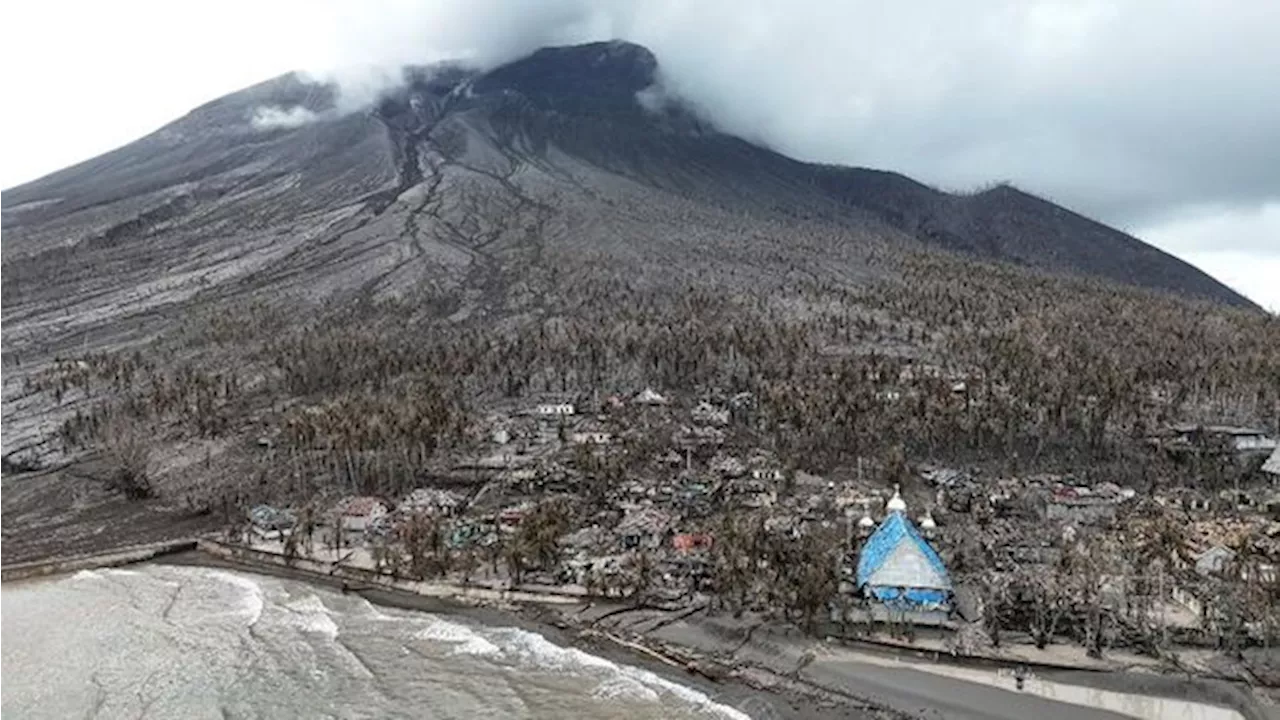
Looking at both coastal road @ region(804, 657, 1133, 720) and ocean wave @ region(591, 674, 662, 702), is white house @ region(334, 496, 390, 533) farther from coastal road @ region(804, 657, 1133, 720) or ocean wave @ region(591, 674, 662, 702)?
coastal road @ region(804, 657, 1133, 720)

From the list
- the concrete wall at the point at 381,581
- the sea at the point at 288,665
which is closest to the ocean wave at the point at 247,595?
the sea at the point at 288,665

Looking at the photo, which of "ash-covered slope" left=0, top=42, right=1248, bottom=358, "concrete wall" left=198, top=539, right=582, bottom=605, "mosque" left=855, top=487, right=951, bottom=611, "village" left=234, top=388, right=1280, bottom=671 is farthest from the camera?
"ash-covered slope" left=0, top=42, right=1248, bottom=358

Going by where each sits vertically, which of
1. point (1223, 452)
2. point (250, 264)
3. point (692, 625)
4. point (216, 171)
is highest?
point (216, 171)

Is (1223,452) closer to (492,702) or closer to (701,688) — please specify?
(701,688)

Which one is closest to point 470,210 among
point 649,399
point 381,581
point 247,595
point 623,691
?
point 649,399

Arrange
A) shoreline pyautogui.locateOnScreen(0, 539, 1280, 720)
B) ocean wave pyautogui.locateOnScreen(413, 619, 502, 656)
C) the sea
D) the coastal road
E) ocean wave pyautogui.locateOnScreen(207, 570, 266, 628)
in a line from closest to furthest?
the coastal road
the sea
shoreline pyautogui.locateOnScreen(0, 539, 1280, 720)
ocean wave pyautogui.locateOnScreen(413, 619, 502, 656)
ocean wave pyautogui.locateOnScreen(207, 570, 266, 628)

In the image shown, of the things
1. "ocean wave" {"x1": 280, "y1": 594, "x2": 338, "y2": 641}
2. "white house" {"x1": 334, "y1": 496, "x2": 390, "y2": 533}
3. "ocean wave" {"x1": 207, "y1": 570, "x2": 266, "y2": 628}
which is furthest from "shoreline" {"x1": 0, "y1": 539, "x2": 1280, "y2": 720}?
"white house" {"x1": 334, "y1": 496, "x2": 390, "y2": 533}

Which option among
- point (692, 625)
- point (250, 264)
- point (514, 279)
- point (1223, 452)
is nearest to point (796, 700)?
point (692, 625)

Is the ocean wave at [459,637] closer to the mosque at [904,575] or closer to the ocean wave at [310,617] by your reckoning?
the ocean wave at [310,617]
